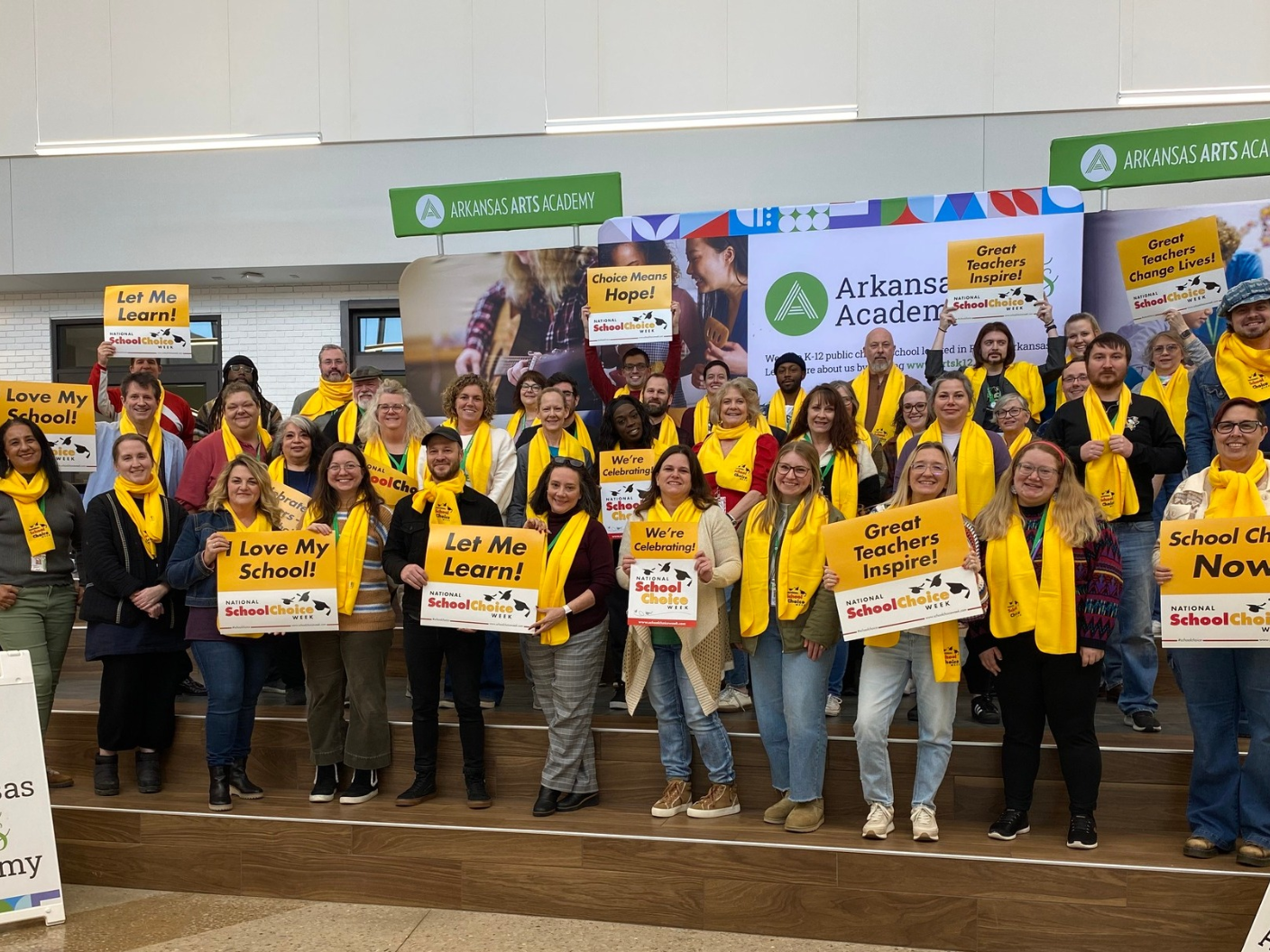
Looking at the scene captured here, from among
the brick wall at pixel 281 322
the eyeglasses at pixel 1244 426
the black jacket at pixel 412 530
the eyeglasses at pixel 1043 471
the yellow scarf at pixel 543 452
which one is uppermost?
the brick wall at pixel 281 322

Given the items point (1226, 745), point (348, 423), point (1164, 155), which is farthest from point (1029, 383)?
point (348, 423)

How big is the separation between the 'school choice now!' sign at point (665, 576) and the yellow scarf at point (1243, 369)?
2.77 m

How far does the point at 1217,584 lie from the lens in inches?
155

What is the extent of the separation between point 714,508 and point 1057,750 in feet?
5.82

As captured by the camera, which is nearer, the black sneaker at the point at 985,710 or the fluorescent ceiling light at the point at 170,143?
the black sneaker at the point at 985,710

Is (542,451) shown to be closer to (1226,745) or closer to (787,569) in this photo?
(787,569)

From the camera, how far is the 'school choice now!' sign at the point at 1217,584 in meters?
3.88

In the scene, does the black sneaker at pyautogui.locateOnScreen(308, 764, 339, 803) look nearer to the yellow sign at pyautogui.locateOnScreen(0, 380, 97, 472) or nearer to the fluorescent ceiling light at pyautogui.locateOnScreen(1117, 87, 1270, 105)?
the yellow sign at pyautogui.locateOnScreen(0, 380, 97, 472)

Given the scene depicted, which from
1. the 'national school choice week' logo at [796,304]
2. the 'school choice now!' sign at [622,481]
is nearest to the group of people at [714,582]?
the 'school choice now!' sign at [622,481]

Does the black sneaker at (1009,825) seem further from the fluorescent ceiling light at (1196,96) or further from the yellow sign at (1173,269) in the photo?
the fluorescent ceiling light at (1196,96)

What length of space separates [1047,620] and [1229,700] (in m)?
0.74

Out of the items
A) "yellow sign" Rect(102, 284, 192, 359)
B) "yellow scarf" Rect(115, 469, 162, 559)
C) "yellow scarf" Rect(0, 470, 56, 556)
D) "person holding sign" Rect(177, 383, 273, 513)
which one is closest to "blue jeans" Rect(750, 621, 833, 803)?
"person holding sign" Rect(177, 383, 273, 513)

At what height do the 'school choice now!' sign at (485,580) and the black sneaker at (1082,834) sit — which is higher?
the 'school choice now!' sign at (485,580)

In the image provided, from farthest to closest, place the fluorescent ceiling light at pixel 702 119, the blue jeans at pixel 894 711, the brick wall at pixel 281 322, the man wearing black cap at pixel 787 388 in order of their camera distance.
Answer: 1. the brick wall at pixel 281 322
2. the fluorescent ceiling light at pixel 702 119
3. the man wearing black cap at pixel 787 388
4. the blue jeans at pixel 894 711
